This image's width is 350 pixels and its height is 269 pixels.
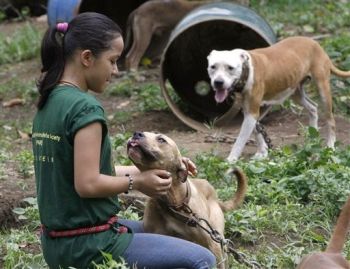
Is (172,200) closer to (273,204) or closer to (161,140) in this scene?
(161,140)

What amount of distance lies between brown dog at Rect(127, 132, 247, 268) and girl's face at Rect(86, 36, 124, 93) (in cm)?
40

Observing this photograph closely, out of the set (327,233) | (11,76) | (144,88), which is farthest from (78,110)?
(11,76)

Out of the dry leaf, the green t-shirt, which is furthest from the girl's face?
the dry leaf

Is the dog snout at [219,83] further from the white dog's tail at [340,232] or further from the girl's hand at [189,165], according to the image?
the white dog's tail at [340,232]

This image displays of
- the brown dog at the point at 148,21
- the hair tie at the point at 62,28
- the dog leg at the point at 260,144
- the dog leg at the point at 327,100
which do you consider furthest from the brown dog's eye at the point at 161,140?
the brown dog at the point at 148,21

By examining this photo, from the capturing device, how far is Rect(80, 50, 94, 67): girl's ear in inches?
178

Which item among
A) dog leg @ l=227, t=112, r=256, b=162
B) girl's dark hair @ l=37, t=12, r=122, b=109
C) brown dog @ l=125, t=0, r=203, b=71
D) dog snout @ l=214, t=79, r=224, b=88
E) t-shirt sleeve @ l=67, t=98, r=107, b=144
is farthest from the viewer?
brown dog @ l=125, t=0, r=203, b=71

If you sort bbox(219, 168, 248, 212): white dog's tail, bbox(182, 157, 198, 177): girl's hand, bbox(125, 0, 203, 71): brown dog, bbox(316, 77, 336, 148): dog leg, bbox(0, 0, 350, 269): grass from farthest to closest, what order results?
bbox(125, 0, 203, 71): brown dog → bbox(316, 77, 336, 148): dog leg → bbox(219, 168, 248, 212): white dog's tail → bbox(0, 0, 350, 269): grass → bbox(182, 157, 198, 177): girl's hand

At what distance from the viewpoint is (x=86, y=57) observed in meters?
4.54

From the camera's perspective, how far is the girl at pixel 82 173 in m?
4.45

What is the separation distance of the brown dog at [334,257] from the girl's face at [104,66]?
1.33 metres

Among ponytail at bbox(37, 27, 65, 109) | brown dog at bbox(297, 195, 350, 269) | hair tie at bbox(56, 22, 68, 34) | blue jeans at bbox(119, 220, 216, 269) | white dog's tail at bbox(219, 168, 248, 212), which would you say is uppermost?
hair tie at bbox(56, 22, 68, 34)

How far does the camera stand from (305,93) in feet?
34.0

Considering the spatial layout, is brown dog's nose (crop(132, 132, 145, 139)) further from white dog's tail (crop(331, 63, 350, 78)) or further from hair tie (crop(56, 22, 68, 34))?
white dog's tail (crop(331, 63, 350, 78))
